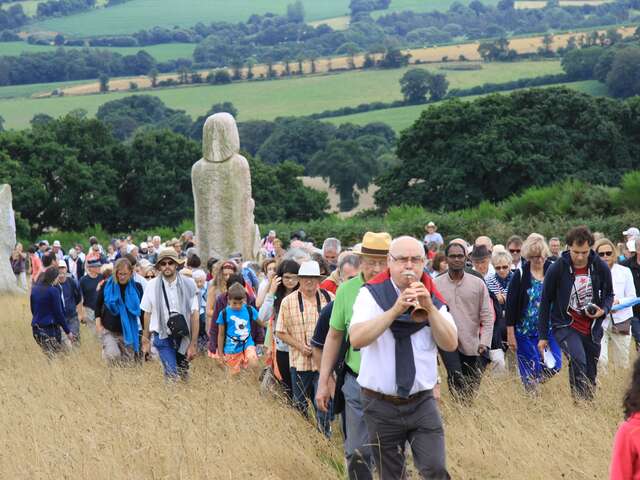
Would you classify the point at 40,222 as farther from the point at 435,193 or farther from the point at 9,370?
the point at 9,370

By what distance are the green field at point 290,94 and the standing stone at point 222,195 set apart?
11636cm

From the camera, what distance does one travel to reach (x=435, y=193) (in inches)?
2424

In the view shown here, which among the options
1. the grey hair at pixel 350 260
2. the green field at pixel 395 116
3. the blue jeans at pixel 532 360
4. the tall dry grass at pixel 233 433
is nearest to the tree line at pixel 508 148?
the blue jeans at pixel 532 360

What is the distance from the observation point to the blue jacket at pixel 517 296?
465 inches

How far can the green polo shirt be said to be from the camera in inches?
324

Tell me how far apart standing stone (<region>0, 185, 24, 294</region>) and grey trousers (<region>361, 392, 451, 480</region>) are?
21.7m

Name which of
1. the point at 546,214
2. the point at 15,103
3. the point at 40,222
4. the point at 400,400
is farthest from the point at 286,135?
the point at 400,400

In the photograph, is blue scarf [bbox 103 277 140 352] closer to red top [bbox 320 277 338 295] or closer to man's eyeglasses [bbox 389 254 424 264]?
red top [bbox 320 277 338 295]

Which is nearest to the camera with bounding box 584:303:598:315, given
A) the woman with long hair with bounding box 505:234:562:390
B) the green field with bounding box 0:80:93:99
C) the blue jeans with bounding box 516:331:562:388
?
the blue jeans with bounding box 516:331:562:388

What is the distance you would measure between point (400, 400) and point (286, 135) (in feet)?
379

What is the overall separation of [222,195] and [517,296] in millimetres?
11167

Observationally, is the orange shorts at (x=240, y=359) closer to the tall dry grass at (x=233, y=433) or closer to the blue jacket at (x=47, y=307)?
the tall dry grass at (x=233, y=433)

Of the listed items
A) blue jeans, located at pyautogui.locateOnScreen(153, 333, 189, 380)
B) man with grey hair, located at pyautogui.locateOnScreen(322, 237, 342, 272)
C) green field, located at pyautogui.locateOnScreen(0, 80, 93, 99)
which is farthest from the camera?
green field, located at pyautogui.locateOnScreen(0, 80, 93, 99)

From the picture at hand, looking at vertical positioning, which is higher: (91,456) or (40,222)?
(91,456)
